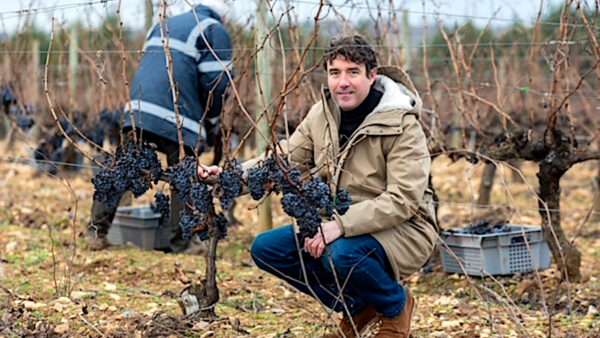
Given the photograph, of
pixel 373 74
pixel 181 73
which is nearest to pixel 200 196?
pixel 373 74

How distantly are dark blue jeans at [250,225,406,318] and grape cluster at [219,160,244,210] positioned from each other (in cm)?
35

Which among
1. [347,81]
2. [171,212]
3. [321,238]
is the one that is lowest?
[171,212]

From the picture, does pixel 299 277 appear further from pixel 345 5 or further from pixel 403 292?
pixel 345 5

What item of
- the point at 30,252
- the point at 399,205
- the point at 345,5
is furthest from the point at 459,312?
the point at 30,252

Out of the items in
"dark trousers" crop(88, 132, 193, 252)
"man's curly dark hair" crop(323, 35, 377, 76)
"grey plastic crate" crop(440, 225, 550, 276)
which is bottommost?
"grey plastic crate" crop(440, 225, 550, 276)

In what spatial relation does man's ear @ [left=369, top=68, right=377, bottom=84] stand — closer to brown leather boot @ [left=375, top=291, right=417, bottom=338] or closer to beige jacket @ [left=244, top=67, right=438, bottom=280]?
beige jacket @ [left=244, top=67, right=438, bottom=280]

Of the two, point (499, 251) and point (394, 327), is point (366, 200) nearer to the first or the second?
point (394, 327)

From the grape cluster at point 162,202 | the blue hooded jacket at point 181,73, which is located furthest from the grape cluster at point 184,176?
the blue hooded jacket at point 181,73

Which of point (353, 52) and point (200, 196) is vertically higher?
point (353, 52)

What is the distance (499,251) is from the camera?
5.13 m

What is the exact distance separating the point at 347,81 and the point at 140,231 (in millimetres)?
3012

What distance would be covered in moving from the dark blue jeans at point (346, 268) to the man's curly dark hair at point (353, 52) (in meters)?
0.70

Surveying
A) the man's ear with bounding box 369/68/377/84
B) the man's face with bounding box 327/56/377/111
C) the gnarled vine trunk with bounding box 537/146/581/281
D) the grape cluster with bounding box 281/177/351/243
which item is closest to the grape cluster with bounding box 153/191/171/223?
the grape cluster with bounding box 281/177/351/243

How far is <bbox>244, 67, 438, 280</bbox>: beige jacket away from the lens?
134 inches
